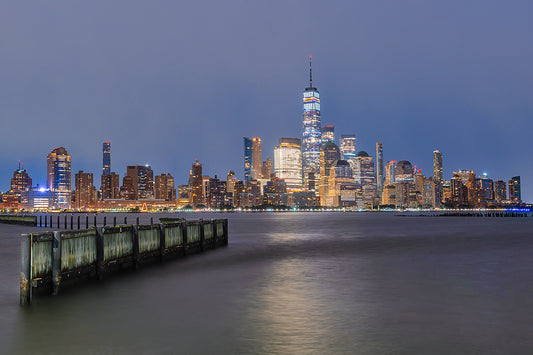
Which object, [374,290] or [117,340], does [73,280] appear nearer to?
[117,340]

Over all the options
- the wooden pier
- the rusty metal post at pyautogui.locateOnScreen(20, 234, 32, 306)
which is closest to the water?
the rusty metal post at pyautogui.locateOnScreen(20, 234, 32, 306)

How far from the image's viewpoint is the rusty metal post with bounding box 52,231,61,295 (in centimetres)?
1964

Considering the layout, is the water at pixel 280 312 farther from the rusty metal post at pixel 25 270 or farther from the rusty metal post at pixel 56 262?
the rusty metal post at pixel 56 262

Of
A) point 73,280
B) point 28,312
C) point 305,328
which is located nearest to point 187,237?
point 73,280

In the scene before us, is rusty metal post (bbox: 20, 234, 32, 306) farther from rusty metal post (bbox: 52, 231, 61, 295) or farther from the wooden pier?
rusty metal post (bbox: 52, 231, 61, 295)

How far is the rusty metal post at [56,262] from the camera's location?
1964cm

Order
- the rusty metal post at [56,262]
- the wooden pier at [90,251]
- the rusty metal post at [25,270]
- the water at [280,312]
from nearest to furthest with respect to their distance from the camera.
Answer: the water at [280,312]
the rusty metal post at [25,270]
the wooden pier at [90,251]
the rusty metal post at [56,262]

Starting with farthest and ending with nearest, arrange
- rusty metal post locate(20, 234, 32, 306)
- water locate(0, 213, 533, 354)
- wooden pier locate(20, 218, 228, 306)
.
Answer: wooden pier locate(20, 218, 228, 306), rusty metal post locate(20, 234, 32, 306), water locate(0, 213, 533, 354)

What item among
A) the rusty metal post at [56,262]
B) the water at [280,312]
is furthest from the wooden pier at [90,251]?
the water at [280,312]

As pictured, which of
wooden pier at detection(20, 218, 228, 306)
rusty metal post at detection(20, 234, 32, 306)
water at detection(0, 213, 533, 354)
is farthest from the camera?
wooden pier at detection(20, 218, 228, 306)

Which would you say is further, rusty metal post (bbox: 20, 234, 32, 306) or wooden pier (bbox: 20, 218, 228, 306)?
wooden pier (bbox: 20, 218, 228, 306)

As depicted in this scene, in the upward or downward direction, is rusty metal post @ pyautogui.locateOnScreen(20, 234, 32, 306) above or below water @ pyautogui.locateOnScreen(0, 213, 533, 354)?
above

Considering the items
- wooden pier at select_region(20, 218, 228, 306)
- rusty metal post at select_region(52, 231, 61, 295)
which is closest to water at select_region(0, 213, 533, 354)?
rusty metal post at select_region(52, 231, 61, 295)

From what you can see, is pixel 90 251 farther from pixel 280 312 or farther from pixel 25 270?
pixel 280 312
